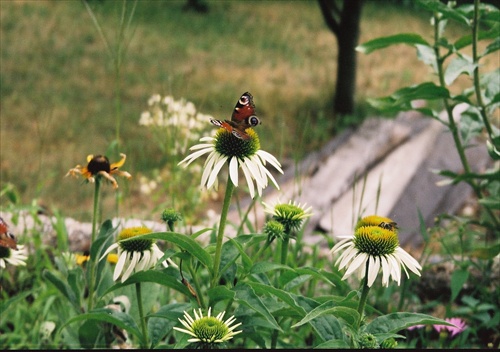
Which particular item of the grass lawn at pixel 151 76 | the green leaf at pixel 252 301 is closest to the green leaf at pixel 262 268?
the green leaf at pixel 252 301

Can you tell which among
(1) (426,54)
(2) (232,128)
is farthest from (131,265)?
(1) (426,54)

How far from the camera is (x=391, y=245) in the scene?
117 cm

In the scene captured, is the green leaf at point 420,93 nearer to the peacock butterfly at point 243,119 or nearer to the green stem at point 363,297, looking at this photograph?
the green stem at point 363,297

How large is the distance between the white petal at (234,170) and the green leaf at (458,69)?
1072mm

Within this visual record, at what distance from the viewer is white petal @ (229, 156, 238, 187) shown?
3.62ft

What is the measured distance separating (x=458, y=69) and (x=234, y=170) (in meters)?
1.16

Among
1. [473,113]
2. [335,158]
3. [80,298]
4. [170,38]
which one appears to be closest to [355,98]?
[335,158]

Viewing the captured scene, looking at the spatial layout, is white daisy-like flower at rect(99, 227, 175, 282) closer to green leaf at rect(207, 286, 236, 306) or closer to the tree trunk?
green leaf at rect(207, 286, 236, 306)

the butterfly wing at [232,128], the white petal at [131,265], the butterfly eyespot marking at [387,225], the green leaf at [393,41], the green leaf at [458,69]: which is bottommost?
the white petal at [131,265]

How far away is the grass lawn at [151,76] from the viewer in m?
4.25

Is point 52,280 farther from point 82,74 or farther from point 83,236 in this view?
point 82,74

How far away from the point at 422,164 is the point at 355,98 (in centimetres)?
106

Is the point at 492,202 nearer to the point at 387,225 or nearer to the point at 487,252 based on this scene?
the point at 487,252

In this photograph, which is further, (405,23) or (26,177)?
(405,23)
